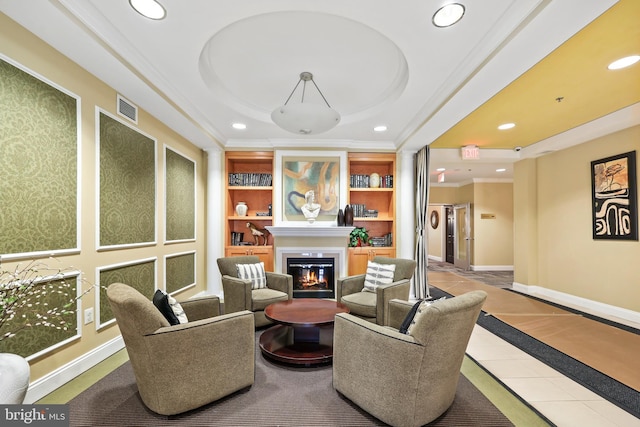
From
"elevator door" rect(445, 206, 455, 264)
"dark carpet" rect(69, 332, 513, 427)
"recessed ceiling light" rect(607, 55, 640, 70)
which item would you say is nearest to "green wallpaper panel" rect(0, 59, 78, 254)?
"dark carpet" rect(69, 332, 513, 427)

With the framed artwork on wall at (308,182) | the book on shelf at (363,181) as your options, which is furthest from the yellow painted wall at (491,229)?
the framed artwork on wall at (308,182)

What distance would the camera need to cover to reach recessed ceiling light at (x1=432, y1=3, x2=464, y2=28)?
2020 mm

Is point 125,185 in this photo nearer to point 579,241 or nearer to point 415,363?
point 415,363

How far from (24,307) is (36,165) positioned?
3.29 feet

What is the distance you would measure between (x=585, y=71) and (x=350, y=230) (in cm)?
335

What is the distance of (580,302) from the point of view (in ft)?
15.3

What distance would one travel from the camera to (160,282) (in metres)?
3.71

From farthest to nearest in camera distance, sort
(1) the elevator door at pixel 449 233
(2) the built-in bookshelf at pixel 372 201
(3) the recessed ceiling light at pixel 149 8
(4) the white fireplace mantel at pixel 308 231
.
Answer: (1) the elevator door at pixel 449 233 < (2) the built-in bookshelf at pixel 372 201 < (4) the white fireplace mantel at pixel 308 231 < (3) the recessed ceiling light at pixel 149 8

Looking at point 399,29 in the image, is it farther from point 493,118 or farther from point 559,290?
point 559,290

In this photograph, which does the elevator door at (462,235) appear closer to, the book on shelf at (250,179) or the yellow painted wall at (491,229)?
the yellow painted wall at (491,229)

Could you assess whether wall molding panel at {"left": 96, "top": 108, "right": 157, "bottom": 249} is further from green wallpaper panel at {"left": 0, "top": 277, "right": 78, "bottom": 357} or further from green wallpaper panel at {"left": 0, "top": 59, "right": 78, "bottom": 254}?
green wallpaper panel at {"left": 0, "top": 277, "right": 78, "bottom": 357}

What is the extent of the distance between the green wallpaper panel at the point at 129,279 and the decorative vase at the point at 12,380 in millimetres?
1419

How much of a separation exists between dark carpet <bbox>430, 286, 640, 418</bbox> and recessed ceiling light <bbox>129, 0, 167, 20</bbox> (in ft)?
14.0

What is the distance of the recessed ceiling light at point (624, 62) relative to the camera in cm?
261
